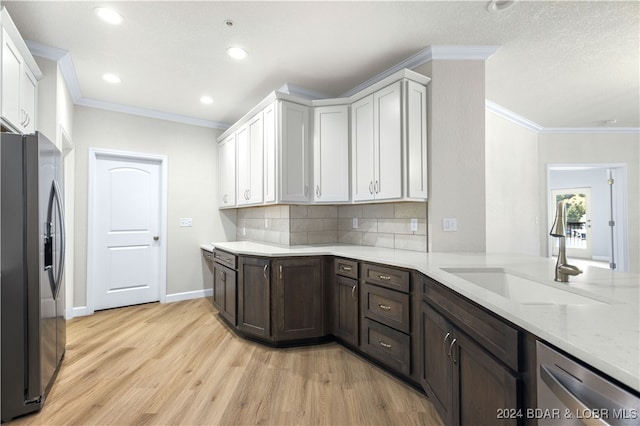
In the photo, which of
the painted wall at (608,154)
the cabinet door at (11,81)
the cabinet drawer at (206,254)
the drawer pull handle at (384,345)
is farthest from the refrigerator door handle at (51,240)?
the painted wall at (608,154)

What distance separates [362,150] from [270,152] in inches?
37.0

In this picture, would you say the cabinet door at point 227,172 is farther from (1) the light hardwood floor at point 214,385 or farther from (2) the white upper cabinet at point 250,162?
(1) the light hardwood floor at point 214,385

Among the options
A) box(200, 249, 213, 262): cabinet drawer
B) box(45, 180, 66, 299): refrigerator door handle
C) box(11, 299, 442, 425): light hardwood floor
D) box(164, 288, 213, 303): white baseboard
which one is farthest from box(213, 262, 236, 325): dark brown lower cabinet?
box(45, 180, 66, 299): refrigerator door handle

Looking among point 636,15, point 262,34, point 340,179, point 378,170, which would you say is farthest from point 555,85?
point 262,34

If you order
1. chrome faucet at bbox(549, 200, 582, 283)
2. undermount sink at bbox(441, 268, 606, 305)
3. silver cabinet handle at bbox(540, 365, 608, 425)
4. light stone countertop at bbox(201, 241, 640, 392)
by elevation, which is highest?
chrome faucet at bbox(549, 200, 582, 283)

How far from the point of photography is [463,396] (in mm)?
1368

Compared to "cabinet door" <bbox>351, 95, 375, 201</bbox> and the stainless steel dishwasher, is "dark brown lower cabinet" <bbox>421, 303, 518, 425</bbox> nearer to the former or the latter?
the stainless steel dishwasher

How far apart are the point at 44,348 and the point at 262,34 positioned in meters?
2.61

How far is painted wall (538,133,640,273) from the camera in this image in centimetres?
463

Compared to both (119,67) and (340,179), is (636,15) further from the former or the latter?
(119,67)

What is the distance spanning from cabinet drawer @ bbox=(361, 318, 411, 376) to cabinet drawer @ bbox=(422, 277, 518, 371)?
0.54 metres

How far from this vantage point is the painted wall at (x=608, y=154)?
182 inches

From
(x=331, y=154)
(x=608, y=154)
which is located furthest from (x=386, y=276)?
(x=608, y=154)

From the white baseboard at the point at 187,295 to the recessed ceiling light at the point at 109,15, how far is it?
3.23 m
